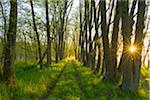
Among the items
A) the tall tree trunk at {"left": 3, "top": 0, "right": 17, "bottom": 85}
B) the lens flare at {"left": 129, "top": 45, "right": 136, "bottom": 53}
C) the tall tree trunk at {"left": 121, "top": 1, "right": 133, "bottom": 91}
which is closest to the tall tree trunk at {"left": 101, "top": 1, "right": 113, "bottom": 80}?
the tall tree trunk at {"left": 121, "top": 1, "right": 133, "bottom": 91}

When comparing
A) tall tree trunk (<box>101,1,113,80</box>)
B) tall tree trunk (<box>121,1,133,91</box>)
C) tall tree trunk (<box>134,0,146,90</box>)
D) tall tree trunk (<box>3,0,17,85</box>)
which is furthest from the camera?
tall tree trunk (<box>101,1,113,80</box>)

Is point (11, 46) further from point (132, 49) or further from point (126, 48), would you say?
point (132, 49)

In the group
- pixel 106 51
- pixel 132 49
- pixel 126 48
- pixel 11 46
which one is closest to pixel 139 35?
pixel 132 49

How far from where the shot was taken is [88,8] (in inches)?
1535

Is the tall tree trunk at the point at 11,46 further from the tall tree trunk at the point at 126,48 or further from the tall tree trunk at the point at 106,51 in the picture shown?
the tall tree trunk at the point at 106,51

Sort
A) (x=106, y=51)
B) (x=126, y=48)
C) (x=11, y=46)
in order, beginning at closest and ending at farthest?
(x=11, y=46) < (x=126, y=48) < (x=106, y=51)

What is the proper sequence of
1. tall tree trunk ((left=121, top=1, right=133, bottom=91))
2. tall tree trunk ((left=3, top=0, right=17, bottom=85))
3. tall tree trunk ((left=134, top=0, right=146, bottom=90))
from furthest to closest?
tall tree trunk ((left=121, top=1, right=133, bottom=91))
tall tree trunk ((left=134, top=0, right=146, bottom=90))
tall tree trunk ((left=3, top=0, right=17, bottom=85))

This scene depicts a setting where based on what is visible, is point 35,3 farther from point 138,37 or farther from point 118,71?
point 138,37

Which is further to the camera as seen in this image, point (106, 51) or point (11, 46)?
point (106, 51)

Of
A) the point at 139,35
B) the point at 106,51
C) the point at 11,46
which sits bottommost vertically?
the point at 106,51

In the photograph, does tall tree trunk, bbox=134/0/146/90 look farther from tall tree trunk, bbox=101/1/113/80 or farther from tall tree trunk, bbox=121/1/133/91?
tall tree trunk, bbox=101/1/113/80

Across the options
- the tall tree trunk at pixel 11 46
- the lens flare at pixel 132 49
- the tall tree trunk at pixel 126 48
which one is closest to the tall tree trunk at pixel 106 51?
the tall tree trunk at pixel 126 48

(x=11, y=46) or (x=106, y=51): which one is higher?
(x=11, y=46)

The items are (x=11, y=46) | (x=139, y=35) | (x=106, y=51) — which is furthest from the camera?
(x=106, y=51)
